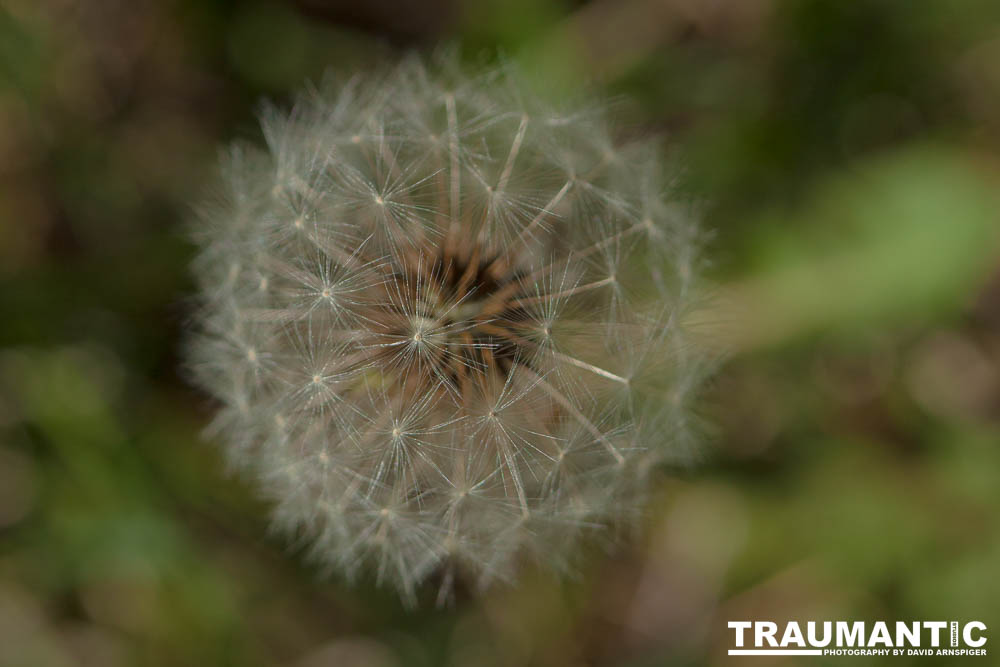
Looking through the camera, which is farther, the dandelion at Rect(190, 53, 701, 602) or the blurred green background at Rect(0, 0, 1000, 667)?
the blurred green background at Rect(0, 0, 1000, 667)

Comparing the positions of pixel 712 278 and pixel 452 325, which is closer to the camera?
pixel 452 325

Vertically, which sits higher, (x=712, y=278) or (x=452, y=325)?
(x=712, y=278)

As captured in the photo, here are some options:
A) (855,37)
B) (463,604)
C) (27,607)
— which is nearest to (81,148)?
(27,607)

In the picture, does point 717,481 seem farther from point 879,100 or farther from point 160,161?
point 160,161

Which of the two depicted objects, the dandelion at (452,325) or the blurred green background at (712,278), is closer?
the dandelion at (452,325)

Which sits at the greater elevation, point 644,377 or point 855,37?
point 855,37
